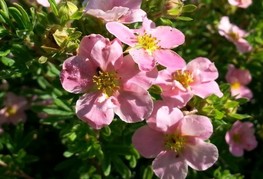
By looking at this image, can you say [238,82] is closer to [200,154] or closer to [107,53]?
[200,154]

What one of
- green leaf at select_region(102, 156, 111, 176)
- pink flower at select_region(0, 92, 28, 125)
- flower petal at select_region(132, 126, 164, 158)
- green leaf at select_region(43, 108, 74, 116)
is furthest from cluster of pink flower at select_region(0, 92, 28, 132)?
flower petal at select_region(132, 126, 164, 158)

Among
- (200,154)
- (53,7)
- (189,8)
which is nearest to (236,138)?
(200,154)

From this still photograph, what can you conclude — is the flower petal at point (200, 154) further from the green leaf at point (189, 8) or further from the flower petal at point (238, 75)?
the flower petal at point (238, 75)

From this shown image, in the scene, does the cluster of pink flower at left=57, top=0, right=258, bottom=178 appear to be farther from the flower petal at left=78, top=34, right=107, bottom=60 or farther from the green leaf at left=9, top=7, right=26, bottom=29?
the green leaf at left=9, top=7, right=26, bottom=29

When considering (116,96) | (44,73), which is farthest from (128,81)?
(44,73)

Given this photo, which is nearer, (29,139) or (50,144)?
(29,139)

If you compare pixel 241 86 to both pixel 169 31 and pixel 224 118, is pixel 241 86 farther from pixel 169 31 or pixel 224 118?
pixel 169 31
